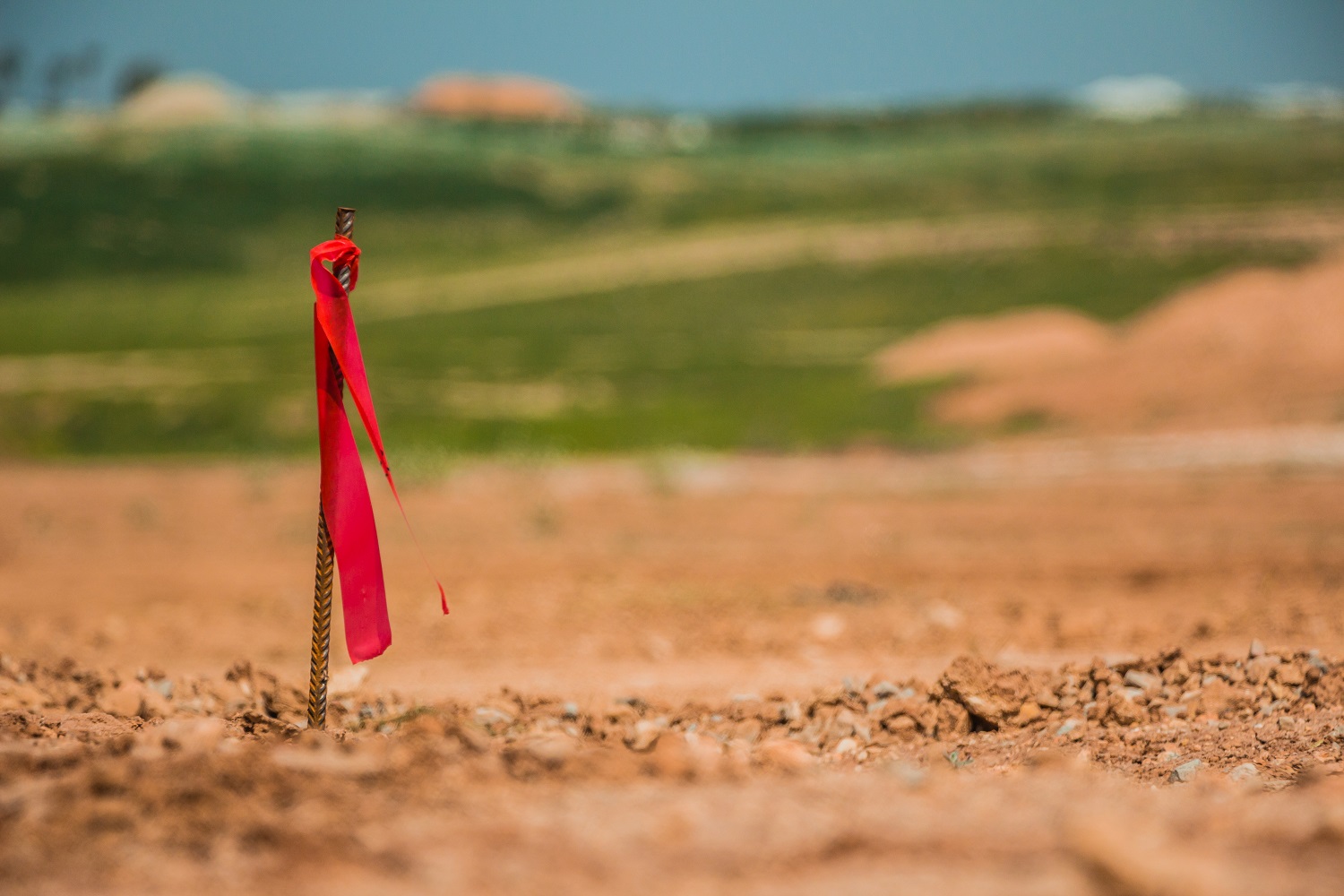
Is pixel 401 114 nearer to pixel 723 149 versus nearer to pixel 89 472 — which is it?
pixel 723 149

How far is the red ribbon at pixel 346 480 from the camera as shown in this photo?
441 cm

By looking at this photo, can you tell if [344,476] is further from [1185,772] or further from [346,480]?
[1185,772]

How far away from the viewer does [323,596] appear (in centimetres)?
465

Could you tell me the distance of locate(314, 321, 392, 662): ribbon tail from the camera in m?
4.48

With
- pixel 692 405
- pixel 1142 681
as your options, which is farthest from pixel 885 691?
pixel 692 405

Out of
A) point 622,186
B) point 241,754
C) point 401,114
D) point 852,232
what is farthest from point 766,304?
point 401,114

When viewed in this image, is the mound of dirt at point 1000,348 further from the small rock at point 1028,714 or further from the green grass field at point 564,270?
the small rock at point 1028,714

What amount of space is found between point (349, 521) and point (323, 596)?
37 cm

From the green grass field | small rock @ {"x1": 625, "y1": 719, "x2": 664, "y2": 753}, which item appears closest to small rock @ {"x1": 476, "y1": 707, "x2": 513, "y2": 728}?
small rock @ {"x1": 625, "y1": 719, "x2": 664, "y2": 753}

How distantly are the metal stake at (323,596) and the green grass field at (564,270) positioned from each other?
61.4 feet

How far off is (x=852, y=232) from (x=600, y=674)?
49.6m

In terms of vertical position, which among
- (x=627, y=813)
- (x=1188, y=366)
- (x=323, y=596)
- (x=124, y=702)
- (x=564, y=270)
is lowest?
(x=124, y=702)

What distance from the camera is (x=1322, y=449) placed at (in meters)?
19.2

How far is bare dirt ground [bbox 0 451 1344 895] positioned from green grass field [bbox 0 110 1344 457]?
1039 cm
